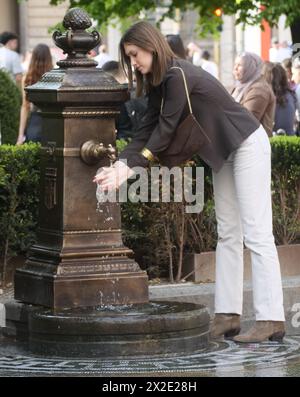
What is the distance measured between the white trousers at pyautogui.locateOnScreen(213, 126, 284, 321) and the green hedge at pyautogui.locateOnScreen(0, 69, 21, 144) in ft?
21.6

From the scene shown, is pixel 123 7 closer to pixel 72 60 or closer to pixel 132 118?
pixel 132 118

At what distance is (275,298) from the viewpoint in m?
7.61

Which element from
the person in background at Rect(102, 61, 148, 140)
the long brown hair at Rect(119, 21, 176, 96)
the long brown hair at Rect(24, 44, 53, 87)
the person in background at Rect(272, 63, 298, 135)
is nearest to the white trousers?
the long brown hair at Rect(119, 21, 176, 96)

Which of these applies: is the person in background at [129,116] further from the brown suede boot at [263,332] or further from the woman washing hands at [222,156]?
the brown suede boot at [263,332]

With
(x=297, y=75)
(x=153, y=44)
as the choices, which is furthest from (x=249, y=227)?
(x=297, y=75)

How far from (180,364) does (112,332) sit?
40 cm

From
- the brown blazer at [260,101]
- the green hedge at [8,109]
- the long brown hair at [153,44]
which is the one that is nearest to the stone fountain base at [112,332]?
the long brown hair at [153,44]

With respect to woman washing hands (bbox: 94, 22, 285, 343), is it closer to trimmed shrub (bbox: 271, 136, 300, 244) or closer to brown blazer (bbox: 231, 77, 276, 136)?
trimmed shrub (bbox: 271, 136, 300, 244)

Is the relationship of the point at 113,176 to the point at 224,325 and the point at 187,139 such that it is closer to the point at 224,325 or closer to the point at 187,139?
the point at 187,139

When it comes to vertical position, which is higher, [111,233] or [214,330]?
[111,233]

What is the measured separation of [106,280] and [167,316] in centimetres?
43

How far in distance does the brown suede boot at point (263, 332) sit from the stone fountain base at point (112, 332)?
0.30 meters

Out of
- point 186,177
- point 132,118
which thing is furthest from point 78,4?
point 186,177

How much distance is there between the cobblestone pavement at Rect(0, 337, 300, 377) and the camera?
686 centimetres
